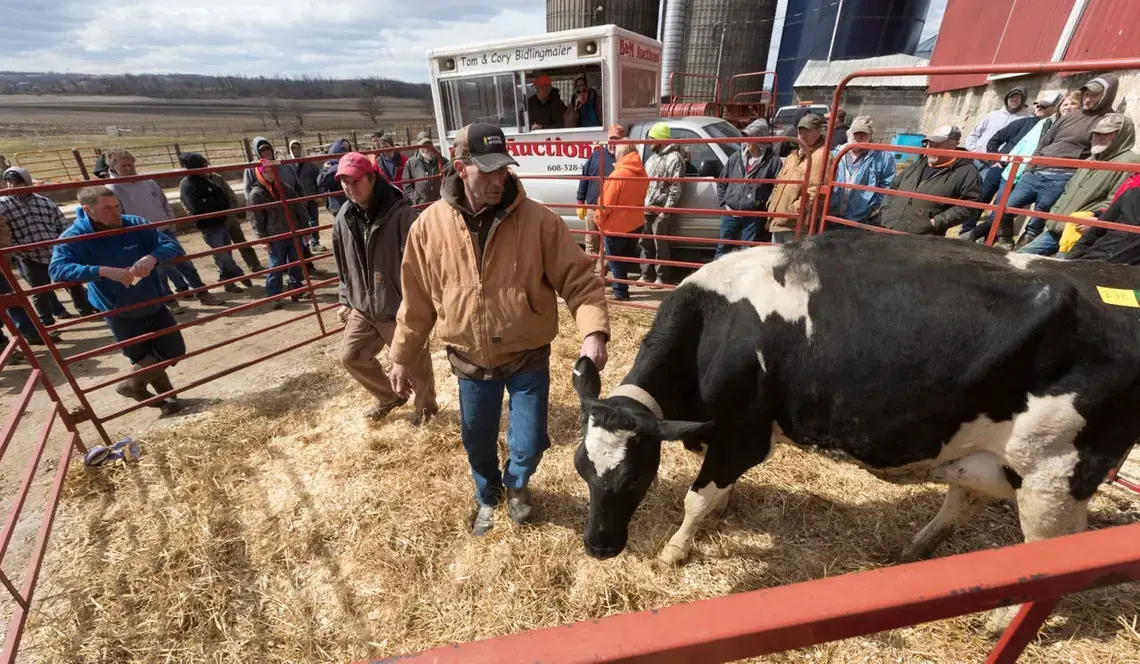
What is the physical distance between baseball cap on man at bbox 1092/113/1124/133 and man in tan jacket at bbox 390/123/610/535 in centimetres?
461

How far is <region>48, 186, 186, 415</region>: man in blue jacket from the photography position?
11.7 feet

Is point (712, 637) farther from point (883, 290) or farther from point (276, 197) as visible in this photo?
point (276, 197)

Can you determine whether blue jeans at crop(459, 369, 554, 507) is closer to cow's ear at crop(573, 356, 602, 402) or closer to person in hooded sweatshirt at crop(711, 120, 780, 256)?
cow's ear at crop(573, 356, 602, 402)

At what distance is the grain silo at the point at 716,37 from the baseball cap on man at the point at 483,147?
21.7 meters

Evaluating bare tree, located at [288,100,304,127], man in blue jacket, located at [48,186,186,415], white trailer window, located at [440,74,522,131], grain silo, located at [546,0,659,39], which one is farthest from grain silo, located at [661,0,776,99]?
bare tree, located at [288,100,304,127]

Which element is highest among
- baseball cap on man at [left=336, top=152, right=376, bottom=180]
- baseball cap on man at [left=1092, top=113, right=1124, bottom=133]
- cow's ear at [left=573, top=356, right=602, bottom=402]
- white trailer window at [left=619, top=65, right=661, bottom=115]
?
white trailer window at [left=619, top=65, right=661, bottom=115]

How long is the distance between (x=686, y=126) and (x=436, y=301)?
18.8 ft

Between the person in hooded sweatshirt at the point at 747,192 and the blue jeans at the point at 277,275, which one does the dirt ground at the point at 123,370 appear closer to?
the blue jeans at the point at 277,275

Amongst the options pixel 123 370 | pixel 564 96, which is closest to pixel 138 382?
pixel 123 370

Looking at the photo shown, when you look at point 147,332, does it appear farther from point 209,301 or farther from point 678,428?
point 678,428

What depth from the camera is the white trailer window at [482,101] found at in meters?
8.16

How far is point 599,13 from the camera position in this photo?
13.1m

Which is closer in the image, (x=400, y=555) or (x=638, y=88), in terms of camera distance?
(x=400, y=555)

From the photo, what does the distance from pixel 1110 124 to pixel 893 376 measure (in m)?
3.87
